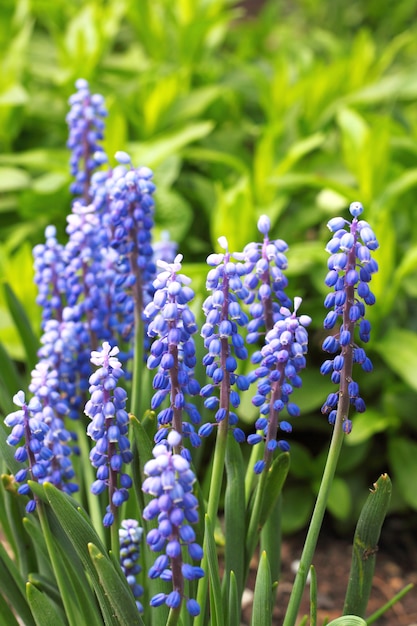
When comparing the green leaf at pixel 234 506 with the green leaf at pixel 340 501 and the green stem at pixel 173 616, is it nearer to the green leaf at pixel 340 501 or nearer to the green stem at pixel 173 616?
the green stem at pixel 173 616

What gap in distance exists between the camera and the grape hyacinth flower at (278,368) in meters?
1.71

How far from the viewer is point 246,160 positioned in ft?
14.4

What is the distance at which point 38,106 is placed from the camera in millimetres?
4461

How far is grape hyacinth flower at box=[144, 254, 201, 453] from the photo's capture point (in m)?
1.64

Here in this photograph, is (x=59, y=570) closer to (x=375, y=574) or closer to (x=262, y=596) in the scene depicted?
(x=262, y=596)

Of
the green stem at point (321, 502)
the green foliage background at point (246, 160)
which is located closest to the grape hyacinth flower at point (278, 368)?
the green stem at point (321, 502)

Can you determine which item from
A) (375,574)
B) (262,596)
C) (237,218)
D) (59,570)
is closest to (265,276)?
(262,596)

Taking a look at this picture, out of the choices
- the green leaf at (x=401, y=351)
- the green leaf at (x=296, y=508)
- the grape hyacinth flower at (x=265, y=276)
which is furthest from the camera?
the green leaf at (x=296, y=508)

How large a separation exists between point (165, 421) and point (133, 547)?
431mm

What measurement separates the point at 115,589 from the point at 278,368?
1.81 feet

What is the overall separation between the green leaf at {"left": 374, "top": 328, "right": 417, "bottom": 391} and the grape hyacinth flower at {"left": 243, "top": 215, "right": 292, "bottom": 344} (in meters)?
1.26

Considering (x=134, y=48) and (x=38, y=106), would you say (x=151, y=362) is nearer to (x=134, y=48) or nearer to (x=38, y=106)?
(x=38, y=106)

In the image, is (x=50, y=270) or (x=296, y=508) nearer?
(x=50, y=270)

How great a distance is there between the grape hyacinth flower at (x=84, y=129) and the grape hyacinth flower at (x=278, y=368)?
3.15 feet
